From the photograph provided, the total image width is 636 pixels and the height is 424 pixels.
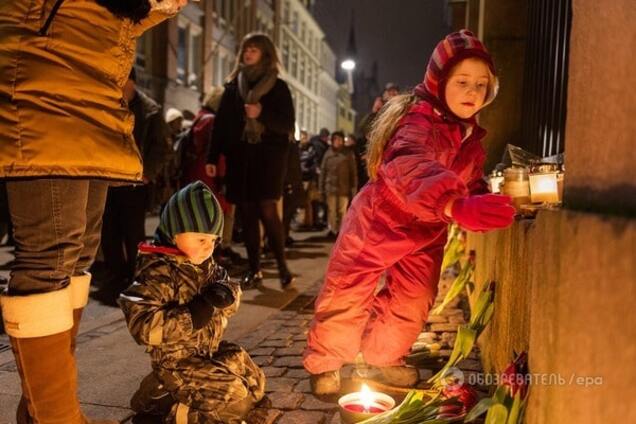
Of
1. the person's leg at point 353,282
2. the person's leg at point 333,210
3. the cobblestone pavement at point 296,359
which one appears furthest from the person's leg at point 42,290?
the person's leg at point 333,210

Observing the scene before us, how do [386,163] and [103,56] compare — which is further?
[386,163]

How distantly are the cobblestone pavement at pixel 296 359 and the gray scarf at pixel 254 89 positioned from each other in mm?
1419

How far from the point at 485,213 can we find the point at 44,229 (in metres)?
1.42

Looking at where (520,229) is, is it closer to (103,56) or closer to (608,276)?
(608,276)

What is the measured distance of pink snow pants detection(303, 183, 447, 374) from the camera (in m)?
2.89

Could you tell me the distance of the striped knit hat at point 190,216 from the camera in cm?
252

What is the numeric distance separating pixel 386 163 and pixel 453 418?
3.46 ft

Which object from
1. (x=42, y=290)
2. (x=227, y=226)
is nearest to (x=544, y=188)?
(x=42, y=290)

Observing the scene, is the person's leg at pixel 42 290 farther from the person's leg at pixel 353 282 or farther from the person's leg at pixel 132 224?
the person's leg at pixel 132 224

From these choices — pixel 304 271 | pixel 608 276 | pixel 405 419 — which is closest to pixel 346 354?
pixel 405 419

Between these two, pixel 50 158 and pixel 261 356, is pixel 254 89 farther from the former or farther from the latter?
pixel 50 158

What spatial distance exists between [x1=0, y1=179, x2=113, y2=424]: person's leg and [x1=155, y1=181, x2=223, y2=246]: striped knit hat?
20.2 inches

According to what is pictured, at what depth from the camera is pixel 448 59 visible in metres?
2.88

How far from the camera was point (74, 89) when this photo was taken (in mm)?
2027
